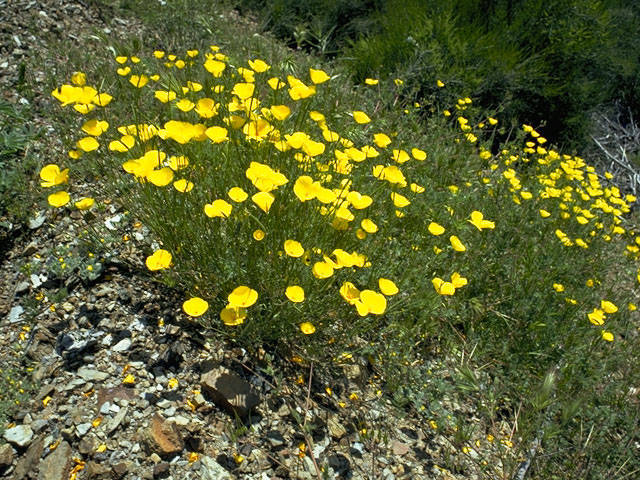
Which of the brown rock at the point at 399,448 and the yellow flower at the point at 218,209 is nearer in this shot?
the yellow flower at the point at 218,209

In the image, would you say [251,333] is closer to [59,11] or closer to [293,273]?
[293,273]

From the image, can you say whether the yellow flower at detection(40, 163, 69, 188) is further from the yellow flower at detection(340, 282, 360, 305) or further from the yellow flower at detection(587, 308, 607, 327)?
the yellow flower at detection(587, 308, 607, 327)

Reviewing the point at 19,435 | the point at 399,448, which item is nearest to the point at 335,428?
the point at 399,448

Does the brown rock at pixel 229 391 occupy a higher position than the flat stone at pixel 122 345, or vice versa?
the brown rock at pixel 229 391

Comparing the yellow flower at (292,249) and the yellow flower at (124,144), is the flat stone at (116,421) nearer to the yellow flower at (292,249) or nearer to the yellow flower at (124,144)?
the yellow flower at (292,249)

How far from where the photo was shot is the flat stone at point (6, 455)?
1.59 metres

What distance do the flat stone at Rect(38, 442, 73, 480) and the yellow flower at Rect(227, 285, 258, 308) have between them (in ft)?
2.46

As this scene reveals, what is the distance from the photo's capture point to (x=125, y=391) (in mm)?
1810

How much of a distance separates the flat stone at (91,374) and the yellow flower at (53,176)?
786 mm

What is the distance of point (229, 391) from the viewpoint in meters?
1.85

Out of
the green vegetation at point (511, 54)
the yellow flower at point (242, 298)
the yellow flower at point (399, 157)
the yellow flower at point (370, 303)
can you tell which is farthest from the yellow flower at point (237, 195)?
the green vegetation at point (511, 54)

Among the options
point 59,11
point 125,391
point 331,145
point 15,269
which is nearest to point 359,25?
point 59,11

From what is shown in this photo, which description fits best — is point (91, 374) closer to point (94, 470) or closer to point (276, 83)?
point (94, 470)

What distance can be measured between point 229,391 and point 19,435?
74cm
